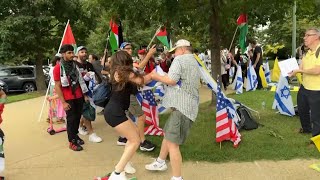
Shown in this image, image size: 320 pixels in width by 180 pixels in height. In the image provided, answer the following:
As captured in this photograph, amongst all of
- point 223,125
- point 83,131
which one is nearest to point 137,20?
point 83,131

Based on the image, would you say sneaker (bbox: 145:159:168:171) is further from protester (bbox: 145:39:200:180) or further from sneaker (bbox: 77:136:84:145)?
sneaker (bbox: 77:136:84:145)

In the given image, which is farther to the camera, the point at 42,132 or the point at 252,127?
the point at 42,132

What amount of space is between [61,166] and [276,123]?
4.13 m

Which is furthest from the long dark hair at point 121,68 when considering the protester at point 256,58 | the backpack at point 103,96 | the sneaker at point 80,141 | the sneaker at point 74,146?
the protester at point 256,58

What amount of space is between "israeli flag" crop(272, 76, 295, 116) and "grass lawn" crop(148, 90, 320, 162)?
22 centimetres

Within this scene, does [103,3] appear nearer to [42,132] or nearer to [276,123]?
[42,132]

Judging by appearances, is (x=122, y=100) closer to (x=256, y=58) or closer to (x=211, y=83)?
(x=211, y=83)

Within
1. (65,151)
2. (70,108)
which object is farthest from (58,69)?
(65,151)

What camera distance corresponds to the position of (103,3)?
773 centimetres

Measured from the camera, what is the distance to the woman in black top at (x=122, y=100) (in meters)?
4.51

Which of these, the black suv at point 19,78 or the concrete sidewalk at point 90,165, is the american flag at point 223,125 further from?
the black suv at point 19,78

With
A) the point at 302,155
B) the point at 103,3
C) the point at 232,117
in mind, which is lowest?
the point at 302,155

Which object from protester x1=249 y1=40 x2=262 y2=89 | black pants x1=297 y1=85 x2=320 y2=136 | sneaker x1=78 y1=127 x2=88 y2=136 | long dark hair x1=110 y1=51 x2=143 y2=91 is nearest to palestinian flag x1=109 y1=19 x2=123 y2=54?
sneaker x1=78 y1=127 x2=88 y2=136

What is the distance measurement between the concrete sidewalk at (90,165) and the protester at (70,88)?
39cm
